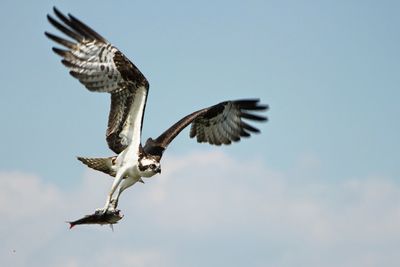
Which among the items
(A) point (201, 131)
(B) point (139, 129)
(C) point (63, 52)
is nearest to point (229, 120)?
(A) point (201, 131)

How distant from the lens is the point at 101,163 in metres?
14.7

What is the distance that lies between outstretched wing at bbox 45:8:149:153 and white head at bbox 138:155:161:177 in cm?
57

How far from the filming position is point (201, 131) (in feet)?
57.6

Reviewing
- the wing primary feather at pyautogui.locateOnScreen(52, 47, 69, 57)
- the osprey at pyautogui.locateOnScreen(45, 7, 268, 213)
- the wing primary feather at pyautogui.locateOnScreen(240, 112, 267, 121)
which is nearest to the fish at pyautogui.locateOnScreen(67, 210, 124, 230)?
the osprey at pyautogui.locateOnScreen(45, 7, 268, 213)

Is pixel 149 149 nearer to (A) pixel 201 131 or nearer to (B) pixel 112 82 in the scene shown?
(B) pixel 112 82

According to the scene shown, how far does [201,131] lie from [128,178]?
11.5 feet

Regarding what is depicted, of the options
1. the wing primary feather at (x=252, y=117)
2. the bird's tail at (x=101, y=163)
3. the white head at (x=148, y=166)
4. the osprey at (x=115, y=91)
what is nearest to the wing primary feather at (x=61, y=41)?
the osprey at (x=115, y=91)

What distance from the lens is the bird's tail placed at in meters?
14.6

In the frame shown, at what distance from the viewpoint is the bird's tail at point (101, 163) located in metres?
14.6

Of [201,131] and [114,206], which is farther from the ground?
[201,131]

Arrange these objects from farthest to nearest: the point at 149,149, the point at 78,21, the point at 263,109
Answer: the point at 263,109 < the point at 149,149 < the point at 78,21

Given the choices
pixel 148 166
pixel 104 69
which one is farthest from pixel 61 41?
pixel 148 166

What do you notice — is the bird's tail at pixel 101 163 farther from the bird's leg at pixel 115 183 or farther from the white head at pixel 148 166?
the white head at pixel 148 166

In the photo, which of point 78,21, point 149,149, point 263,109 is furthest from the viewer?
point 263,109
